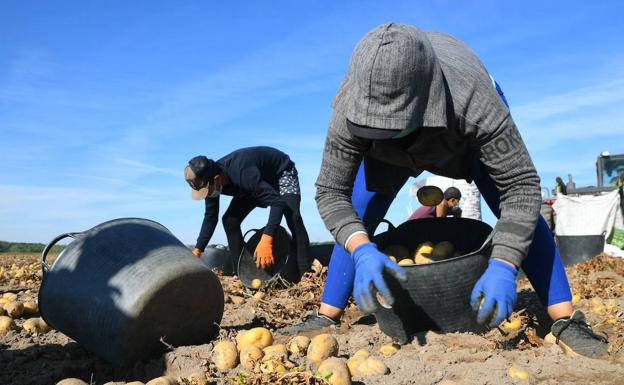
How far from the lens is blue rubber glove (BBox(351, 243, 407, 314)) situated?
7.27 feet

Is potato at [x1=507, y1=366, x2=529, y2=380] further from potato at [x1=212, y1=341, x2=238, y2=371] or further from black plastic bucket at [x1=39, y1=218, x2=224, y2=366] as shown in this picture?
black plastic bucket at [x1=39, y1=218, x2=224, y2=366]

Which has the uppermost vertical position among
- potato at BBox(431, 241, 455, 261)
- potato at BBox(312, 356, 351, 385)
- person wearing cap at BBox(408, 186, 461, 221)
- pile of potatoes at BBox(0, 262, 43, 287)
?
person wearing cap at BBox(408, 186, 461, 221)

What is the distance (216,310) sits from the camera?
2924mm

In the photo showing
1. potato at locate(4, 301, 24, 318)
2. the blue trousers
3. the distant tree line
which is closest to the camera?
the blue trousers

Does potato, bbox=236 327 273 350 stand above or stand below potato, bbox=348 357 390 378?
above

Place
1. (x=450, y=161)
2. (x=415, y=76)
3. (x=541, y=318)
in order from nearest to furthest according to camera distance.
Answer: (x=415, y=76) < (x=450, y=161) < (x=541, y=318)

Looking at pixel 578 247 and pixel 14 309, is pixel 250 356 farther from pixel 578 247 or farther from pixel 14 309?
pixel 578 247

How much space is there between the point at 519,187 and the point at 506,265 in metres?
0.32

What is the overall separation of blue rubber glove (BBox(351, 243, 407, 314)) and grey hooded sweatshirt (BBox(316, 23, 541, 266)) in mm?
227

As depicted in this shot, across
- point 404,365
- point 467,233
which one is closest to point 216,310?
point 404,365

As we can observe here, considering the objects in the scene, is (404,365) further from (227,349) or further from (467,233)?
(467,233)

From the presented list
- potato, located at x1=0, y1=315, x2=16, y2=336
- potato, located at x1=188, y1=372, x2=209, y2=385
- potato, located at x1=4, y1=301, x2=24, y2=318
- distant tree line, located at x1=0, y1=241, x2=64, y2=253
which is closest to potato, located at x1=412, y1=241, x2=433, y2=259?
potato, located at x1=188, y1=372, x2=209, y2=385

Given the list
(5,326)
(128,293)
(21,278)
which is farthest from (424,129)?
(21,278)

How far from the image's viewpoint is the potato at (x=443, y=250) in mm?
2804
